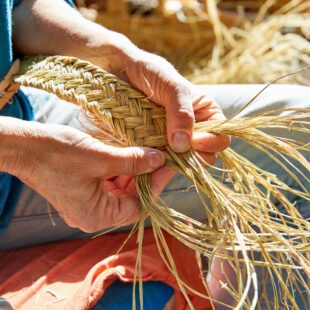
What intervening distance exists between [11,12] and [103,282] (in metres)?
0.49

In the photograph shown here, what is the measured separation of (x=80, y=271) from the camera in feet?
3.56

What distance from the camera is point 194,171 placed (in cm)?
89

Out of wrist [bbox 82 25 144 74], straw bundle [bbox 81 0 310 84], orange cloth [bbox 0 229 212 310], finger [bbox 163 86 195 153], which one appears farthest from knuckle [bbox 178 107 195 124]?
straw bundle [bbox 81 0 310 84]

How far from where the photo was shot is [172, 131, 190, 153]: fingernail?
871 mm

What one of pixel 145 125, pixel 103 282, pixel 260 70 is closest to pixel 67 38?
pixel 145 125

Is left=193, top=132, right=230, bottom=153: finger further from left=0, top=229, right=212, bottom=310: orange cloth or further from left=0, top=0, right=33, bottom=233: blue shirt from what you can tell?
left=0, top=0, right=33, bottom=233: blue shirt

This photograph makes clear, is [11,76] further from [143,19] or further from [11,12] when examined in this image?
[143,19]

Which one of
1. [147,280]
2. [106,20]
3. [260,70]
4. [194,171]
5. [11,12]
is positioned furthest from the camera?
[106,20]

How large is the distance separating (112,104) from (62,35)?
24 cm

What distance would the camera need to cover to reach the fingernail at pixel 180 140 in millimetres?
871

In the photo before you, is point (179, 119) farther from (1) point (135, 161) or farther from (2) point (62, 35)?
(2) point (62, 35)

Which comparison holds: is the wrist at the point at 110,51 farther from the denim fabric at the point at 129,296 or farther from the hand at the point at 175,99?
the denim fabric at the point at 129,296

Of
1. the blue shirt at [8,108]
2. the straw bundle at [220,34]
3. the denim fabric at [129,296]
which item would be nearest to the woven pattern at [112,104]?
the blue shirt at [8,108]

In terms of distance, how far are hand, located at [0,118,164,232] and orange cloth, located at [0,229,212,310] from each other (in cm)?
14
